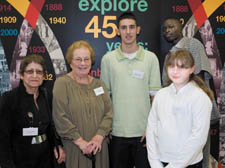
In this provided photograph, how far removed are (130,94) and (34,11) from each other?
5.80 ft

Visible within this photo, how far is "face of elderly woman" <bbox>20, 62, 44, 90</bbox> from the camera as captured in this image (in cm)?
197

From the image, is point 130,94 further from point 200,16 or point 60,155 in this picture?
point 200,16

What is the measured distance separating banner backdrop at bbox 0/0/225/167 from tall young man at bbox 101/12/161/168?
851 millimetres

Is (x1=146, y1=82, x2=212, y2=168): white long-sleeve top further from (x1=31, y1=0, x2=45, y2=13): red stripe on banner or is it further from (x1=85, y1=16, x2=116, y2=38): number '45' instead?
(x1=31, y1=0, x2=45, y2=13): red stripe on banner

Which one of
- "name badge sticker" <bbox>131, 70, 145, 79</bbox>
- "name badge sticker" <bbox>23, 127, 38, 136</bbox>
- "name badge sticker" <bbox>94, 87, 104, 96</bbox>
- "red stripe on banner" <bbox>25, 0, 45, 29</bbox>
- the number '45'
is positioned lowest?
"name badge sticker" <bbox>23, 127, 38, 136</bbox>

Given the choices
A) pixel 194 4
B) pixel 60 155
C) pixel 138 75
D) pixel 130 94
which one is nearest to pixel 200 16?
pixel 194 4

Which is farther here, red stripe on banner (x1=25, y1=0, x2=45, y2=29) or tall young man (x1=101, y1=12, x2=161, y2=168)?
red stripe on banner (x1=25, y1=0, x2=45, y2=29)

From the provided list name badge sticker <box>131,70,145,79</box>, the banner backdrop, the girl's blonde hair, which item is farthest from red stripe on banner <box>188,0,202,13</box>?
the girl's blonde hair

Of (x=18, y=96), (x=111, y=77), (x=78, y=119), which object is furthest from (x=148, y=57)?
(x=18, y=96)

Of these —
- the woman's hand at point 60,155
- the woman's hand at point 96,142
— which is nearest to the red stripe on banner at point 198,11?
the woman's hand at point 96,142

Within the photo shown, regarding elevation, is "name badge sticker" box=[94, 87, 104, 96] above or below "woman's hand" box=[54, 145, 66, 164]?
above

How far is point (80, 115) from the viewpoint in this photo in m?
2.12

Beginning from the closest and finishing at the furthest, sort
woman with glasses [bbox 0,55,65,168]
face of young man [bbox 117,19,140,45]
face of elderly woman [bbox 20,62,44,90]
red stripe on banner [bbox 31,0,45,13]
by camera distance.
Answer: woman with glasses [bbox 0,55,65,168], face of elderly woman [bbox 20,62,44,90], face of young man [bbox 117,19,140,45], red stripe on banner [bbox 31,0,45,13]

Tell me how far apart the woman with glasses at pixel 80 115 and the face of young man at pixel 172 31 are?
1.20 m
